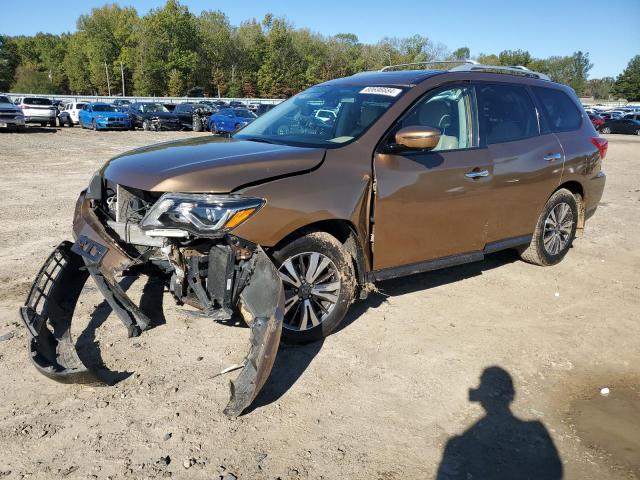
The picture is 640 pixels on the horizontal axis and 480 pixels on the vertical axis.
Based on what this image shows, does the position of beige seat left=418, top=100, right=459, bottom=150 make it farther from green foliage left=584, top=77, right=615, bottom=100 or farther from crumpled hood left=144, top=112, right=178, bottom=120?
green foliage left=584, top=77, right=615, bottom=100

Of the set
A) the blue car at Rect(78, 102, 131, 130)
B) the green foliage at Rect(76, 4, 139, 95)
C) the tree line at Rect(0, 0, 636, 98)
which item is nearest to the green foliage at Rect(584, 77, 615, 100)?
the tree line at Rect(0, 0, 636, 98)

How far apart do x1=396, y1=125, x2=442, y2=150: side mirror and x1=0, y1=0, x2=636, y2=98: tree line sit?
7029 centimetres

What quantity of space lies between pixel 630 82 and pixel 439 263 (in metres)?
118

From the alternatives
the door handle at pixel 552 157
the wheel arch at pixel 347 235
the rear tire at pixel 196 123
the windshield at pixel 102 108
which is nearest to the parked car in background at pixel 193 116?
the rear tire at pixel 196 123

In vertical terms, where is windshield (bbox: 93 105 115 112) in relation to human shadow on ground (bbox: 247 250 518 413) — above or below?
above

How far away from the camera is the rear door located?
475 centimetres

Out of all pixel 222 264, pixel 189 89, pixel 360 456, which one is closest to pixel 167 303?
pixel 222 264

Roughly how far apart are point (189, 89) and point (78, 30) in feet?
99.7

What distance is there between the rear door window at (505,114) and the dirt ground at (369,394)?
151 centimetres

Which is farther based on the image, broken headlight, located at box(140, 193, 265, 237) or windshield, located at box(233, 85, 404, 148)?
windshield, located at box(233, 85, 404, 148)

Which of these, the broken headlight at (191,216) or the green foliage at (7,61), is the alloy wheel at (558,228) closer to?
the broken headlight at (191,216)

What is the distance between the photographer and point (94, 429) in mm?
2891

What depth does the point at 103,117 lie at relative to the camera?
27188mm

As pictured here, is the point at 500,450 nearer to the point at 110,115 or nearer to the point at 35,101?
the point at 110,115
